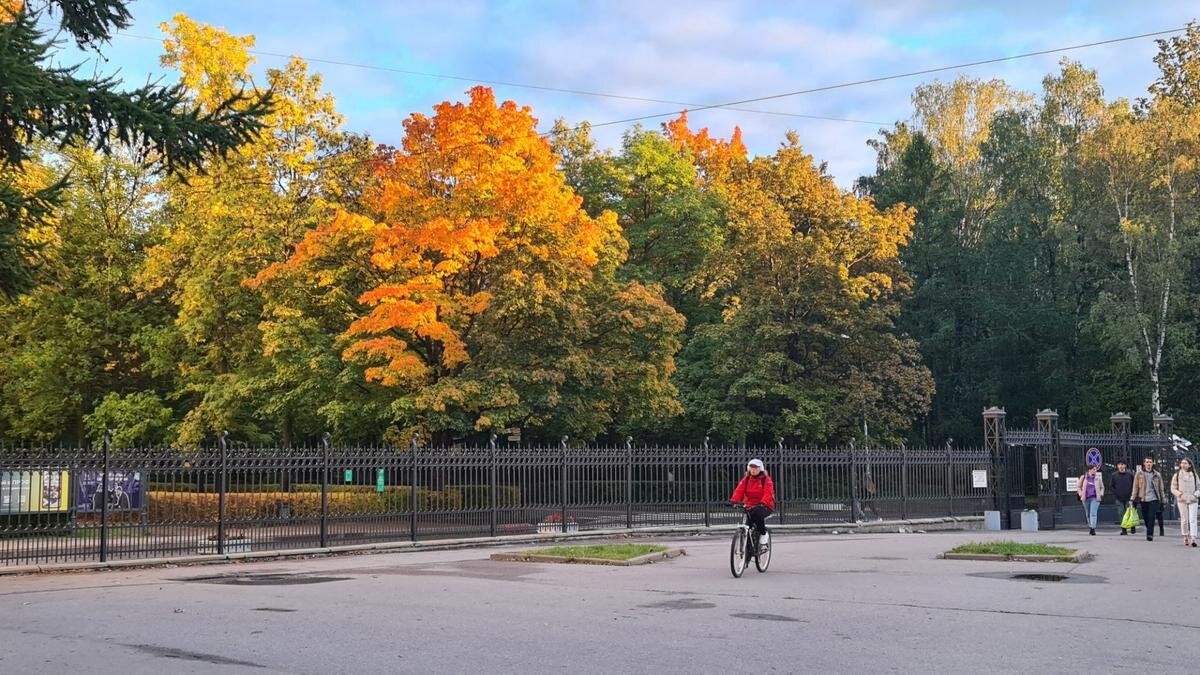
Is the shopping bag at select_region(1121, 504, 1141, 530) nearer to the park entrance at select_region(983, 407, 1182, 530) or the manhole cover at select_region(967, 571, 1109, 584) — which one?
the park entrance at select_region(983, 407, 1182, 530)

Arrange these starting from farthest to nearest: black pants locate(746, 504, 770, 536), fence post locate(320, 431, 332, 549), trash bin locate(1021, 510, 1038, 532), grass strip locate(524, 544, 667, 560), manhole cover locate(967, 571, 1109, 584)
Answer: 1. trash bin locate(1021, 510, 1038, 532)
2. fence post locate(320, 431, 332, 549)
3. grass strip locate(524, 544, 667, 560)
4. black pants locate(746, 504, 770, 536)
5. manhole cover locate(967, 571, 1109, 584)

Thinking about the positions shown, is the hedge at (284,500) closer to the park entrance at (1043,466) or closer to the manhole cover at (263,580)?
the manhole cover at (263,580)

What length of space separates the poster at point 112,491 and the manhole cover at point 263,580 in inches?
158

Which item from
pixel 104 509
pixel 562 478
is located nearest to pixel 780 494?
pixel 562 478

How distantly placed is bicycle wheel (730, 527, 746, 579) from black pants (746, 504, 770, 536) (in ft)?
0.99

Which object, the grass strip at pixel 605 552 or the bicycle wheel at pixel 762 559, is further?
the grass strip at pixel 605 552

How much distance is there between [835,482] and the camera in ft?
101

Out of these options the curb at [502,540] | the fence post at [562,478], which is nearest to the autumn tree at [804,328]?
the curb at [502,540]

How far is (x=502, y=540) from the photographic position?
25.0 metres

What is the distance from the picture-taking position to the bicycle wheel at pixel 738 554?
15586 mm

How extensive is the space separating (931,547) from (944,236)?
36.1 meters

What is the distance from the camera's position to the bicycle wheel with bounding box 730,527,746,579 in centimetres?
1559

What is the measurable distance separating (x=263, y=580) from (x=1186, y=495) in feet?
55.7

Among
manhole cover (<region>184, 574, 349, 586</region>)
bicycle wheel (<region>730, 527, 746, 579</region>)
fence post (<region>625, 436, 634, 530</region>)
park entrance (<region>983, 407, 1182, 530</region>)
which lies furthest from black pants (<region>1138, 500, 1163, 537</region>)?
manhole cover (<region>184, 574, 349, 586</region>)
